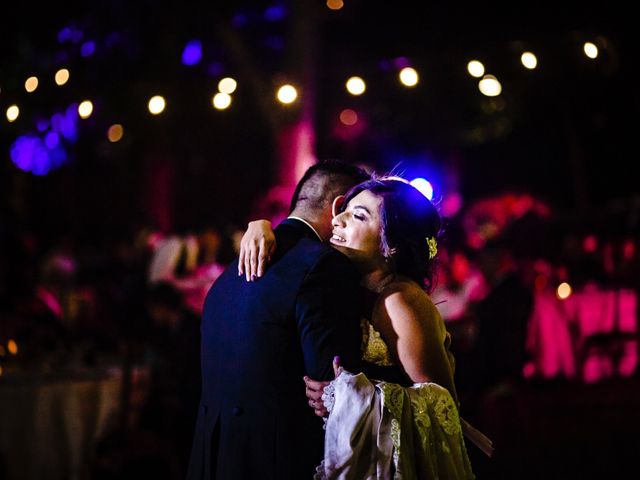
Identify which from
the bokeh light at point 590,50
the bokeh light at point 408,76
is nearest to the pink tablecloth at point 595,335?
the bokeh light at point 590,50

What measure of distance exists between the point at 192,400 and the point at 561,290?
637 centimetres

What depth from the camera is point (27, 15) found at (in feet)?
31.6

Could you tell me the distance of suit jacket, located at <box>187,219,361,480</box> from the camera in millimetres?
2619

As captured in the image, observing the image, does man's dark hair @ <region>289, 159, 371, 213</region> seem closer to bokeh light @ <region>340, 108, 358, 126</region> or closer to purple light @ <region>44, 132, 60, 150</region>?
purple light @ <region>44, 132, 60, 150</region>

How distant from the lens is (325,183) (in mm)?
3109

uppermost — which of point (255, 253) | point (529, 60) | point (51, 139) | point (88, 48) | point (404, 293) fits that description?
point (51, 139)

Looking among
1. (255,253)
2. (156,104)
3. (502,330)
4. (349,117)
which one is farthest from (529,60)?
(349,117)

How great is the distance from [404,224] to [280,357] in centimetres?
67

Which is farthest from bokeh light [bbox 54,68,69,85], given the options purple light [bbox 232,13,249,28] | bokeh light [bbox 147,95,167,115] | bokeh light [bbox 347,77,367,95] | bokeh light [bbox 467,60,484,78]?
bokeh light [bbox 467,60,484,78]

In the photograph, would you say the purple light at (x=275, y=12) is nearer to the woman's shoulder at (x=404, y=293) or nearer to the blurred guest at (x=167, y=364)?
the blurred guest at (x=167, y=364)

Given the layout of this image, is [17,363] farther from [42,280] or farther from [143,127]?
[143,127]

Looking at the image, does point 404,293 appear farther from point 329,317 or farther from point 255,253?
point 255,253

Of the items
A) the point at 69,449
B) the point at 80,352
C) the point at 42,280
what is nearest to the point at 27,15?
the point at 42,280

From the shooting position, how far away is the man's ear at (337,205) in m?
3.06
